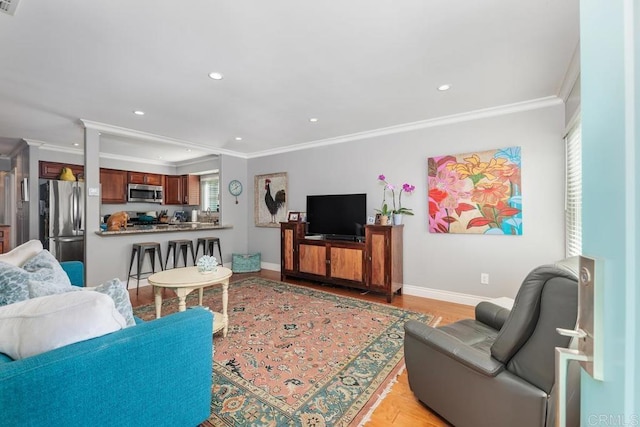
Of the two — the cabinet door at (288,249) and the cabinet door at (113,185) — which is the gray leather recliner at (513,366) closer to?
the cabinet door at (288,249)

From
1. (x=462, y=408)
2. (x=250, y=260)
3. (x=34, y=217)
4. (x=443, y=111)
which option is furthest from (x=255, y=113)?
(x=34, y=217)

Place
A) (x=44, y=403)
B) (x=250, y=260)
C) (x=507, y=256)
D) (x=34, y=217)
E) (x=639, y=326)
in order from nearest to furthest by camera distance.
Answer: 1. (x=639, y=326)
2. (x=44, y=403)
3. (x=507, y=256)
4. (x=34, y=217)
5. (x=250, y=260)

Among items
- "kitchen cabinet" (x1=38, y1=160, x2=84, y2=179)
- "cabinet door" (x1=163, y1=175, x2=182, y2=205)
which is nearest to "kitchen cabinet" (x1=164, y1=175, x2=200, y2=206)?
"cabinet door" (x1=163, y1=175, x2=182, y2=205)

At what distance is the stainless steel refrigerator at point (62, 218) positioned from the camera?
4496 mm

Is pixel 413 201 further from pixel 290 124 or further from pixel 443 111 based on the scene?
pixel 290 124

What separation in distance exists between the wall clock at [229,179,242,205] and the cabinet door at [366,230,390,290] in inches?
123

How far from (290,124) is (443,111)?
6.54 ft

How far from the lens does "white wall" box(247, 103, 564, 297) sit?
3.06m

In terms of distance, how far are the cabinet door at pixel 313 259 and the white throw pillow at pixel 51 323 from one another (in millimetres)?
3267

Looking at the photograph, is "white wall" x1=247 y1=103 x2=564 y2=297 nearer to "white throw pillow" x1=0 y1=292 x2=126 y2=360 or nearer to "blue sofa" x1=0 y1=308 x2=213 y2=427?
"blue sofa" x1=0 y1=308 x2=213 y2=427

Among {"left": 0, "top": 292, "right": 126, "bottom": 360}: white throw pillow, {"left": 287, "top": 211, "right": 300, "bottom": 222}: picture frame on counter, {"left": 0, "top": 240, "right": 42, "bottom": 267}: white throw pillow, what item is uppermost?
{"left": 287, "top": 211, "right": 300, "bottom": 222}: picture frame on counter

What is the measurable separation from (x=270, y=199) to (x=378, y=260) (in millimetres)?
2709

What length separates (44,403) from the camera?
0.96 meters

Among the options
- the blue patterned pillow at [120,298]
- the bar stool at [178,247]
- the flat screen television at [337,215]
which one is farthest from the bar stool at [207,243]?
the blue patterned pillow at [120,298]
